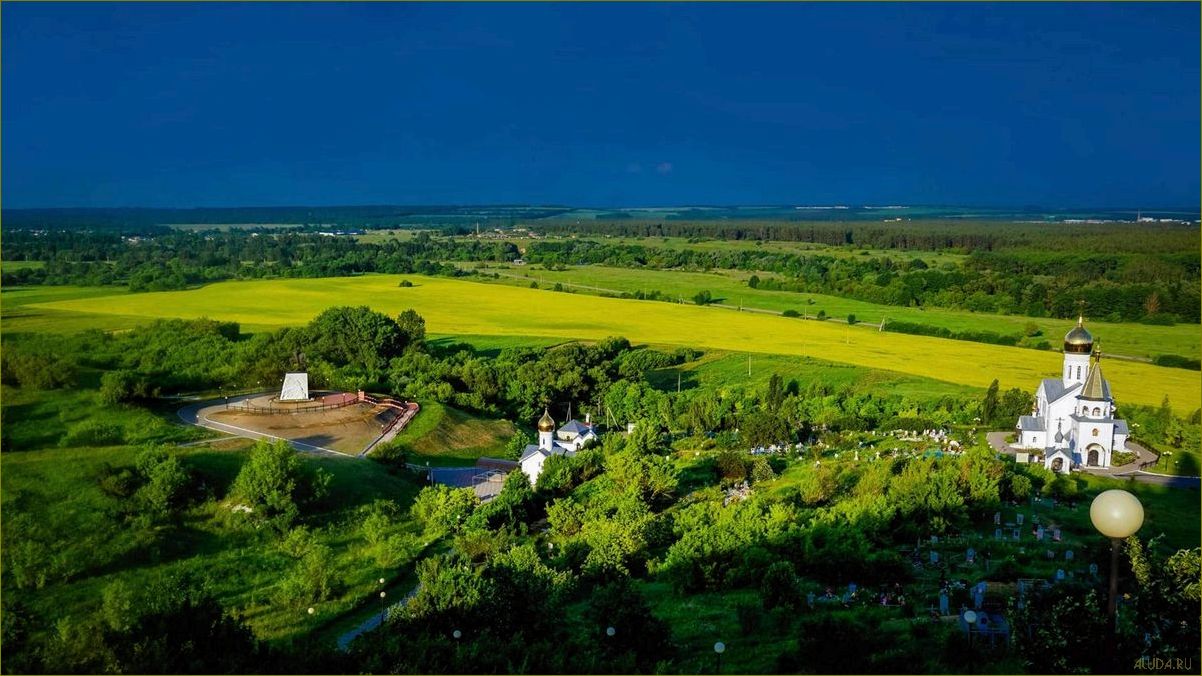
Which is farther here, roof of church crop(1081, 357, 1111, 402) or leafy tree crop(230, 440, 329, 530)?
roof of church crop(1081, 357, 1111, 402)

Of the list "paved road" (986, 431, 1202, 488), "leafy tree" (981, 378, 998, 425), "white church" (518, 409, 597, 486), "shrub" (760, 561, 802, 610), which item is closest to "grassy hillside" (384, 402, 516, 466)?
"white church" (518, 409, 597, 486)

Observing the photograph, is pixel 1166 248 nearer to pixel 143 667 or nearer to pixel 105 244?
pixel 143 667

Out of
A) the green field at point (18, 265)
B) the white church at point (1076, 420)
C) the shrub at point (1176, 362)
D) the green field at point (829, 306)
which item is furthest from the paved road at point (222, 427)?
the shrub at point (1176, 362)

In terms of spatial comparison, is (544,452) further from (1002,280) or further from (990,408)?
(1002,280)

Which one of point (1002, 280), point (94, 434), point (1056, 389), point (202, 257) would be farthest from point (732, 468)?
point (202, 257)

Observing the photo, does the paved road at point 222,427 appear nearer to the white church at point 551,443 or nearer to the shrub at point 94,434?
the shrub at point 94,434

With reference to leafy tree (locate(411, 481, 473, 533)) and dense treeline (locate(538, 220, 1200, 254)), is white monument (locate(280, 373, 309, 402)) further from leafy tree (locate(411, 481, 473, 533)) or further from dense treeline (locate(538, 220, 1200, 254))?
dense treeline (locate(538, 220, 1200, 254))
